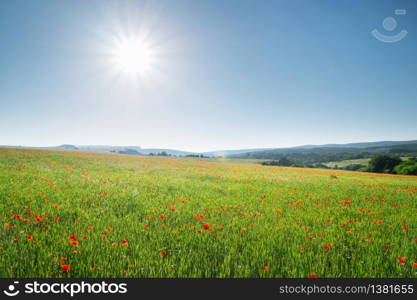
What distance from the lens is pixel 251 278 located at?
10.2ft

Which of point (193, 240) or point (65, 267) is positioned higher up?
point (65, 267)

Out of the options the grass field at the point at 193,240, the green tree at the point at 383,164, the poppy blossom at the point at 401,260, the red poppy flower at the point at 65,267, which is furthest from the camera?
the green tree at the point at 383,164

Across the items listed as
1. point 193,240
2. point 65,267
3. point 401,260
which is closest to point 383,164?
point 401,260

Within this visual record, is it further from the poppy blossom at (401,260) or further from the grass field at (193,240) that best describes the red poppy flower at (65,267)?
the poppy blossom at (401,260)

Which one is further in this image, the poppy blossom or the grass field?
the poppy blossom

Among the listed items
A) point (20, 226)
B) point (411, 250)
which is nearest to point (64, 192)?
point (20, 226)

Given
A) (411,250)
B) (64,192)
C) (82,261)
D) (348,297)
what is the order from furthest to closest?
(64,192), (411,250), (82,261), (348,297)

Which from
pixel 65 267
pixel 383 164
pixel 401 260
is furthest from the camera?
pixel 383 164

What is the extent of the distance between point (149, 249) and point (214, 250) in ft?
4.01

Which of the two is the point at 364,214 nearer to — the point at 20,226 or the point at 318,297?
the point at 318,297

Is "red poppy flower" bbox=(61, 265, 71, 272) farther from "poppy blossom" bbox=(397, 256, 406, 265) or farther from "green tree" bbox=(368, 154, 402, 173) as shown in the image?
"green tree" bbox=(368, 154, 402, 173)

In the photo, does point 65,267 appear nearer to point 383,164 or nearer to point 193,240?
point 193,240

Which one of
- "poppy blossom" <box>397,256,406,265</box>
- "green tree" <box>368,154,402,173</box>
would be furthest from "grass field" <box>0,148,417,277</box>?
"green tree" <box>368,154,402,173</box>

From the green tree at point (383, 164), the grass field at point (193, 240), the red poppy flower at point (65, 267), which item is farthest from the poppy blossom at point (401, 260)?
the green tree at point (383, 164)
